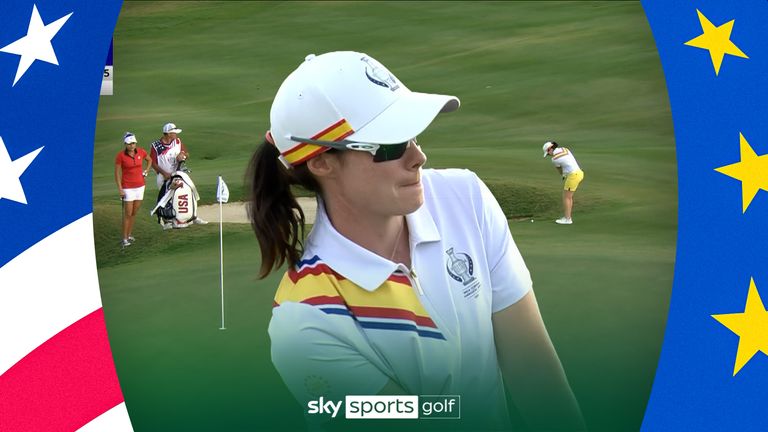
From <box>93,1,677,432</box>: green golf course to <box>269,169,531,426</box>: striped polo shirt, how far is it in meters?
0.17

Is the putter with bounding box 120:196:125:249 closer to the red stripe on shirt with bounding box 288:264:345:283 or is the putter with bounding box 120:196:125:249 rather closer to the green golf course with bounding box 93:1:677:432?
the green golf course with bounding box 93:1:677:432

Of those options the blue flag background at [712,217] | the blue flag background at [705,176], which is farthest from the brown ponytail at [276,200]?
the blue flag background at [712,217]

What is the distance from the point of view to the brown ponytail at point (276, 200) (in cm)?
325

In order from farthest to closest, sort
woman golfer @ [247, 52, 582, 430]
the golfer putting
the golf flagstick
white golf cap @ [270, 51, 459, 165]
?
the golfer putting
the golf flagstick
woman golfer @ [247, 52, 582, 430]
white golf cap @ [270, 51, 459, 165]

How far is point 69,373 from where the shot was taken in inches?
142

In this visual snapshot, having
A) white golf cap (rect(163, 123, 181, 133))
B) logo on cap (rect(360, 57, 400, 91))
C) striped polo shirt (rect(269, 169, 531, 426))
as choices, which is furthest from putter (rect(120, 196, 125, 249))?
logo on cap (rect(360, 57, 400, 91))

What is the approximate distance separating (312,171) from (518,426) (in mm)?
1076

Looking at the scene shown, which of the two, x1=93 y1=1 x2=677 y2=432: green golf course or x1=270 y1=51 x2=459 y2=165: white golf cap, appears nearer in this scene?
x1=270 y1=51 x2=459 y2=165: white golf cap

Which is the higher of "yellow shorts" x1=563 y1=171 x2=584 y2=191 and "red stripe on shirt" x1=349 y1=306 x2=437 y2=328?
"yellow shorts" x1=563 y1=171 x2=584 y2=191

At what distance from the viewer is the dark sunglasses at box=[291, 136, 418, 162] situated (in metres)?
3.20

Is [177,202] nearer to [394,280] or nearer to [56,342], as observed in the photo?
[56,342]

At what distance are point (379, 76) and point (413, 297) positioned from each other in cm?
70

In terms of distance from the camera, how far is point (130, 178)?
11.9 ft

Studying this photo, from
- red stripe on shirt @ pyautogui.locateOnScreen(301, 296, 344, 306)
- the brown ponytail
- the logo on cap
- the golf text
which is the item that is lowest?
the golf text
